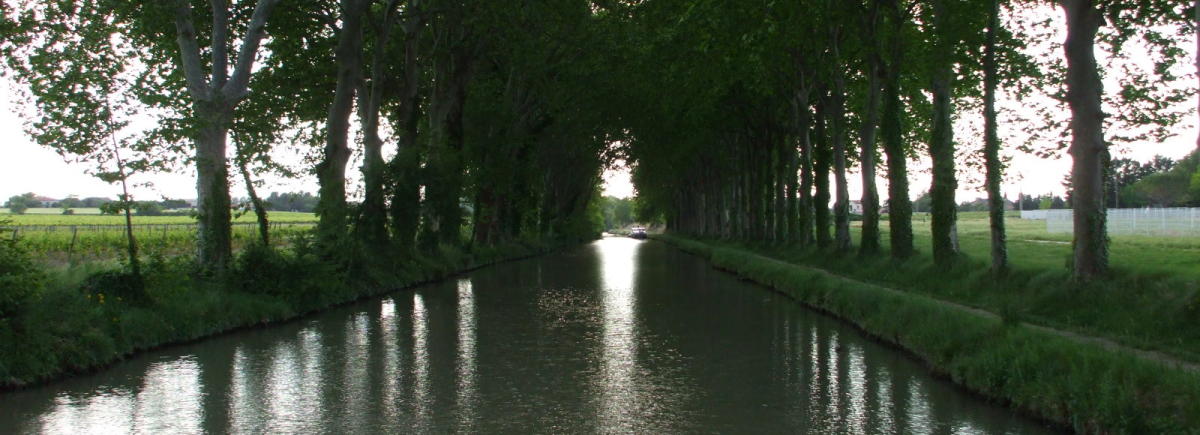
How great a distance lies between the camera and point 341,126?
24.6 m

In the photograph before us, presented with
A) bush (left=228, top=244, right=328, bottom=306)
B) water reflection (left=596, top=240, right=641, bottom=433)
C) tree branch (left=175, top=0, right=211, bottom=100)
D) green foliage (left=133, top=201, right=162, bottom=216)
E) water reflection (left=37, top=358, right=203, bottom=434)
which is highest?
tree branch (left=175, top=0, right=211, bottom=100)

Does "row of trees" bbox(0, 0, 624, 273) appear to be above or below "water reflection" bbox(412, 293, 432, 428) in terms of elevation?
above

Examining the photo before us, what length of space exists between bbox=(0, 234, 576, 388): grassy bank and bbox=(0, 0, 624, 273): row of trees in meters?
0.92

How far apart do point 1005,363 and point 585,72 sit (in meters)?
32.0

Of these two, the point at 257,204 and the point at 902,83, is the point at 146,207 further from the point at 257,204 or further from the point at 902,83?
the point at 902,83

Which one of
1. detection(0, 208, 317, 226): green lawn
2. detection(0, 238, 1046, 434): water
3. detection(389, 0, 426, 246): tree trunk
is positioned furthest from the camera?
detection(0, 208, 317, 226): green lawn

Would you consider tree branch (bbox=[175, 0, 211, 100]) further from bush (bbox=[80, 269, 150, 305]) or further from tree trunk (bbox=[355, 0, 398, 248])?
tree trunk (bbox=[355, 0, 398, 248])

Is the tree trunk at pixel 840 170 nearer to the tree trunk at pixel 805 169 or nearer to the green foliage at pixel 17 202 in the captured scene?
the tree trunk at pixel 805 169

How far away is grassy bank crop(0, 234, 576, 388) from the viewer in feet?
35.9

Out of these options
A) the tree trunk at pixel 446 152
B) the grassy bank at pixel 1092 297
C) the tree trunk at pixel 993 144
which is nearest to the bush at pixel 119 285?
the grassy bank at pixel 1092 297

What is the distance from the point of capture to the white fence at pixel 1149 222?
47281 millimetres

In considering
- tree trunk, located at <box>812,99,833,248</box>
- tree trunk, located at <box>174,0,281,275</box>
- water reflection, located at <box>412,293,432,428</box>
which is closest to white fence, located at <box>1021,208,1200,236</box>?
tree trunk, located at <box>812,99,833,248</box>

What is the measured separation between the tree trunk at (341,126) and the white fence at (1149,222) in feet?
116

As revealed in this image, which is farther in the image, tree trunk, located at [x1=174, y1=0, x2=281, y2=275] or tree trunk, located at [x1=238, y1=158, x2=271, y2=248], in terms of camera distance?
tree trunk, located at [x1=238, y1=158, x2=271, y2=248]
